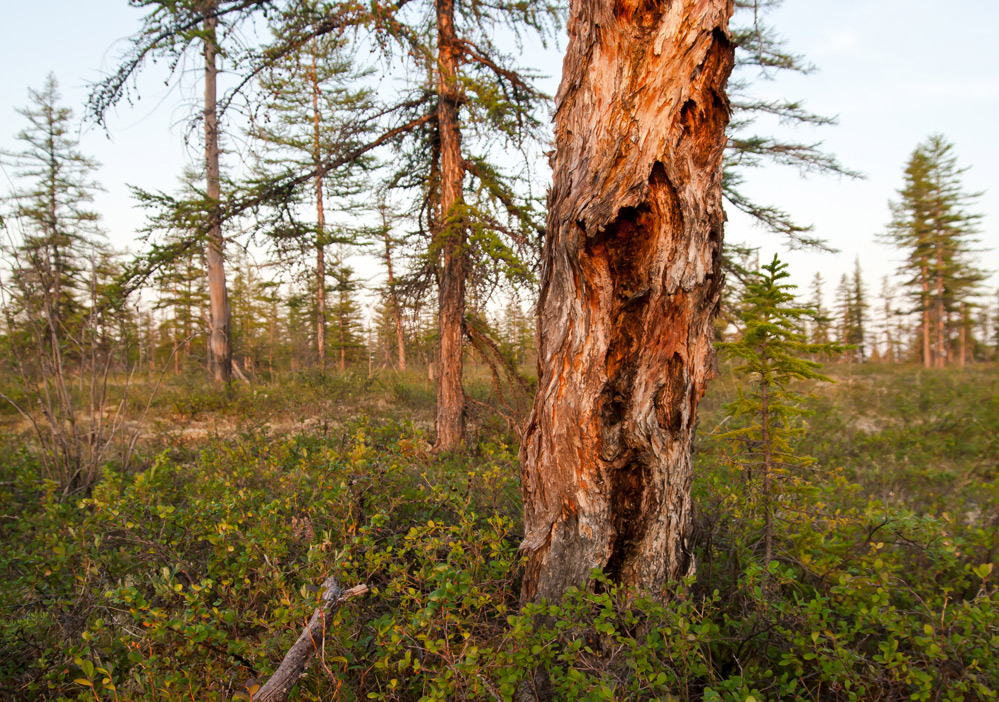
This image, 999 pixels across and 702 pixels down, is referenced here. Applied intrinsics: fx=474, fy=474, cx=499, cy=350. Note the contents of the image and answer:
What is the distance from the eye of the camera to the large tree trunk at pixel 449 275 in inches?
261

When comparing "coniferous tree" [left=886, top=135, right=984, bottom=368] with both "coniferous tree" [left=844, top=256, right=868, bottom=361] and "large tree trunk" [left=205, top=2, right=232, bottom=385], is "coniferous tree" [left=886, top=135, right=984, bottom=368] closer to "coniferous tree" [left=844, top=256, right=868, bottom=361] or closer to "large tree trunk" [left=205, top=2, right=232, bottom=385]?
"coniferous tree" [left=844, top=256, right=868, bottom=361]

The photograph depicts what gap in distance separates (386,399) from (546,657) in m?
9.54

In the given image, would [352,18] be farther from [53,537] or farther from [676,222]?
[53,537]

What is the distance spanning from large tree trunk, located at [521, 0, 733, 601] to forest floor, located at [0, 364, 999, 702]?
1.05ft

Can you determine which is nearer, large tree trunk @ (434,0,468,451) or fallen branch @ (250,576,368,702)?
fallen branch @ (250,576,368,702)

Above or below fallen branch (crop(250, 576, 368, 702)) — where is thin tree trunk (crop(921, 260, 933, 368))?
above

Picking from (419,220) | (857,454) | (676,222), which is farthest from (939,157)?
(676,222)

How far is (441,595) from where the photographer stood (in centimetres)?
213

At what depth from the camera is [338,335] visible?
767 inches

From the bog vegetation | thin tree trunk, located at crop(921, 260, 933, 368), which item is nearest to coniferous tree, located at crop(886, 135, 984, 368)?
thin tree trunk, located at crop(921, 260, 933, 368)

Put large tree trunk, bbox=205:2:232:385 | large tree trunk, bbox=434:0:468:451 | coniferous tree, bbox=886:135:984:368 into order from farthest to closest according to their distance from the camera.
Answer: coniferous tree, bbox=886:135:984:368 → large tree trunk, bbox=205:2:232:385 → large tree trunk, bbox=434:0:468:451

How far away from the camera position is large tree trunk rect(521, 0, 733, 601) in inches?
86.5

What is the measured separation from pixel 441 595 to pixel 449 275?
510 centimetres

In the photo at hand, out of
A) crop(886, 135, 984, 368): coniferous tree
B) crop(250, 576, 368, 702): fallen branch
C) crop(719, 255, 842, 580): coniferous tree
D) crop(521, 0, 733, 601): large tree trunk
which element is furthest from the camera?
crop(886, 135, 984, 368): coniferous tree
